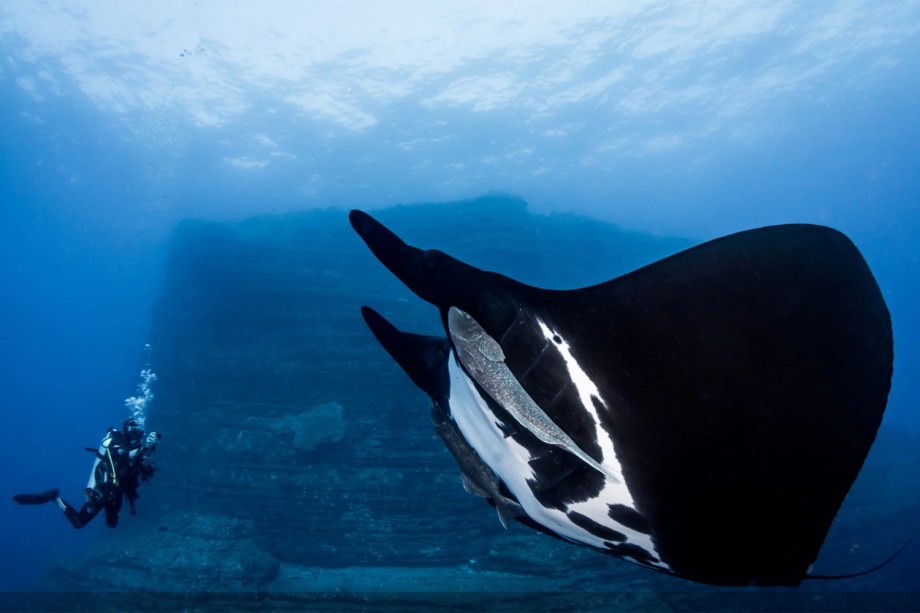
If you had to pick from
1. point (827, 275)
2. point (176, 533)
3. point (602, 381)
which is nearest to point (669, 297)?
point (602, 381)

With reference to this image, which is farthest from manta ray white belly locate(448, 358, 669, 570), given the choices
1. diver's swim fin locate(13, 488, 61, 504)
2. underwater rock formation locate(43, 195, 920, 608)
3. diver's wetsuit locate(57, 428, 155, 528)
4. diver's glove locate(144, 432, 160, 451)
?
underwater rock formation locate(43, 195, 920, 608)

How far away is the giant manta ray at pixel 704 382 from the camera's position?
179 centimetres

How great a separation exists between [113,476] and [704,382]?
982 cm

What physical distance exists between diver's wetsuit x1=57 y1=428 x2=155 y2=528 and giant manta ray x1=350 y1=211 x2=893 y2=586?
8773 millimetres

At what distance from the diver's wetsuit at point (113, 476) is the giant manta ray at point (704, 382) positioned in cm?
877

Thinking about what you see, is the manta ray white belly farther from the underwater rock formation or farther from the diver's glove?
the underwater rock formation

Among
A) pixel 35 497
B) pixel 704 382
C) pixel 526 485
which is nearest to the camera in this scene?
pixel 704 382

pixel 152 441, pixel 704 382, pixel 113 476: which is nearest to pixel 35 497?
pixel 113 476

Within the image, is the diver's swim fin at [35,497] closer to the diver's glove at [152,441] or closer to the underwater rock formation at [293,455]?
the diver's glove at [152,441]

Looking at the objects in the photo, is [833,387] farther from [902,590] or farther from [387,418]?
[902,590]

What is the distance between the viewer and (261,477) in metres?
16.1

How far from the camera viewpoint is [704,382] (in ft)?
6.05

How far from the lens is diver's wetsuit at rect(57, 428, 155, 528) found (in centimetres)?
810

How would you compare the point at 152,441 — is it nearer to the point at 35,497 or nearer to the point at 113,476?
the point at 113,476
